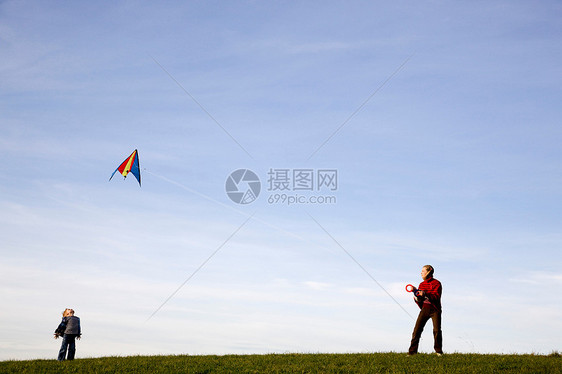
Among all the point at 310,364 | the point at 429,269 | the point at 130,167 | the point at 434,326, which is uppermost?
the point at 130,167

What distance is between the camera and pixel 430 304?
651 inches

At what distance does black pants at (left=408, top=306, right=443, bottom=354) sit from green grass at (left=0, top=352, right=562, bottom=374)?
355mm

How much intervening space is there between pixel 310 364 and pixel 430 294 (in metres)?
4.17

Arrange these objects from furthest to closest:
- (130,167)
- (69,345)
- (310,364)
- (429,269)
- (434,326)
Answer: (130,167)
(69,345)
(429,269)
(434,326)
(310,364)

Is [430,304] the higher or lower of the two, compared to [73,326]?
higher

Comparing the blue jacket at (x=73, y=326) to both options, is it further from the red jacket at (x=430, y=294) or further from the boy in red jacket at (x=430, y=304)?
the red jacket at (x=430, y=294)

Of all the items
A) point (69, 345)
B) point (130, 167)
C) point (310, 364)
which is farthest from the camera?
point (130, 167)

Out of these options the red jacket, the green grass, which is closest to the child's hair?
the green grass

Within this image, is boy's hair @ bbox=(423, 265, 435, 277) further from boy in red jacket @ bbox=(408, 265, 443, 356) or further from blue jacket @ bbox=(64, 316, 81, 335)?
blue jacket @ bbox=(64, 316, 81, 335)

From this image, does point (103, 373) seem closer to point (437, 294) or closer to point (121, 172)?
point (437, 294)

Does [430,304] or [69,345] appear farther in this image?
[69,345]

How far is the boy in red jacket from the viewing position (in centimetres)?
1648

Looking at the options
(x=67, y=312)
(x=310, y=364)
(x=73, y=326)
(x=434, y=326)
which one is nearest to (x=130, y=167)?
(x=67, y=312)

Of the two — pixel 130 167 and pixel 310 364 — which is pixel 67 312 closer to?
pixel 310 364
